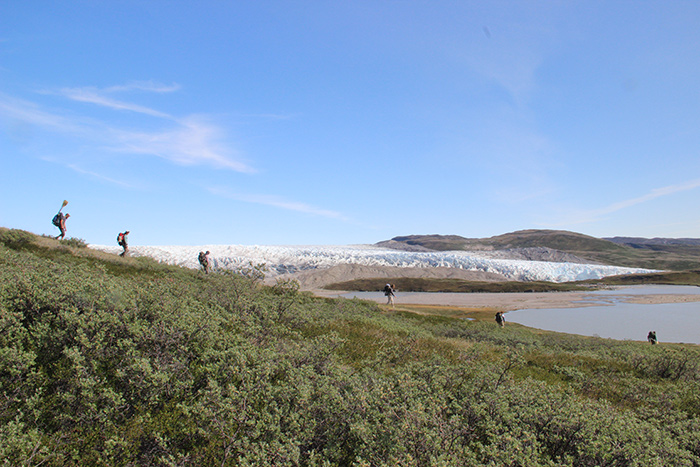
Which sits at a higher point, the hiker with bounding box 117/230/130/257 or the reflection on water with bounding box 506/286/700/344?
the hiker with bounding box 117/230/130/257

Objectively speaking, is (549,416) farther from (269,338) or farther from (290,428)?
(269,338)

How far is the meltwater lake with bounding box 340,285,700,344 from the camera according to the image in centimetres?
3619

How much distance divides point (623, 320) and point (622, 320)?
0.13 metres

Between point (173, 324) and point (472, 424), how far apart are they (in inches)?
231

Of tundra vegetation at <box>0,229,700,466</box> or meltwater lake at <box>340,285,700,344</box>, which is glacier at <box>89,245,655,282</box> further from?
tundra vegetation at <box>0,229,700,466</box>

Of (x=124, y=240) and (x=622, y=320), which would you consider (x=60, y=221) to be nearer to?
(x=124, y=240)

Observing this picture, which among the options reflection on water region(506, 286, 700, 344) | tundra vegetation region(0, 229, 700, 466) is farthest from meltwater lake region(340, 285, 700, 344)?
tundra vegetation region(0, 229, 700, 466)

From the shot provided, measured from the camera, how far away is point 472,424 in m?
7.02

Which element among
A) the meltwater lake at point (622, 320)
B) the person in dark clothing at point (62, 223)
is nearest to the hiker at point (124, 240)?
the person in dark clothing at point (62, 223)

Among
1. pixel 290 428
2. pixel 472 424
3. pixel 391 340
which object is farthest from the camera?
pixel 391 340

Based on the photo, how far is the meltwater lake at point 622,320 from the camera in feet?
119

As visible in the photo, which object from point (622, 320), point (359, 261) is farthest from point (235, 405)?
point (359, 261)

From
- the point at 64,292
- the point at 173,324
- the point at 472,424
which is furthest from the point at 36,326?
the point at 472,424

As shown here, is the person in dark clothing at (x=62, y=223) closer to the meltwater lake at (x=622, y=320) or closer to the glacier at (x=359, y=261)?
the meltwater lake at (x=622, y=320)
